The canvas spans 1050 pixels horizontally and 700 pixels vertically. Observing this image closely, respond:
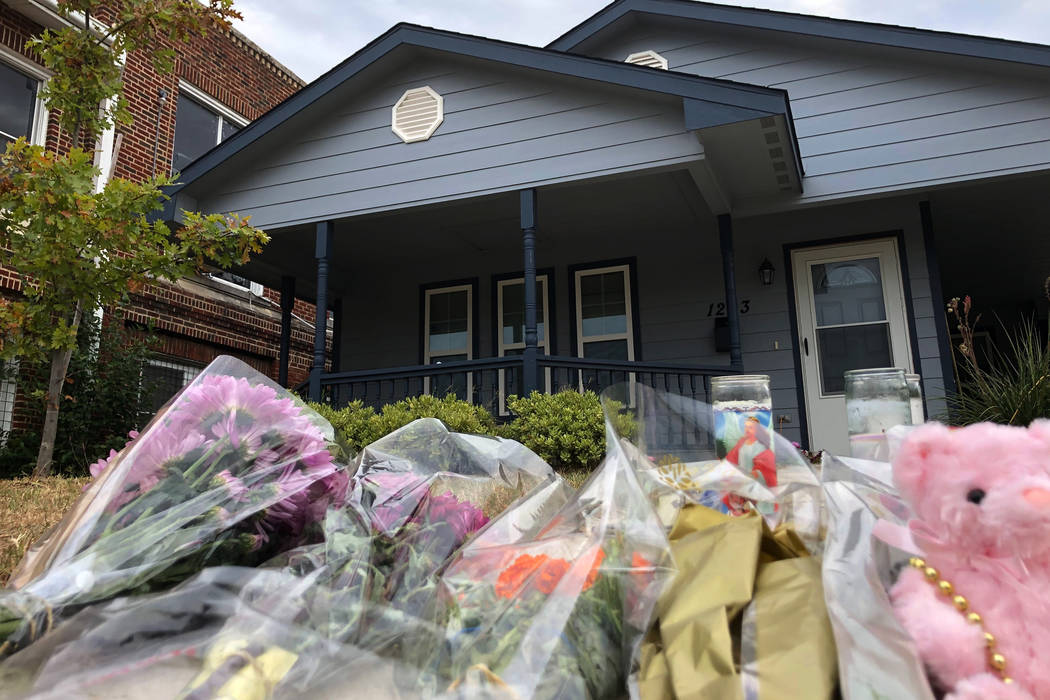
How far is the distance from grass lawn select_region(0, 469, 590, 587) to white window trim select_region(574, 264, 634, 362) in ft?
12.4

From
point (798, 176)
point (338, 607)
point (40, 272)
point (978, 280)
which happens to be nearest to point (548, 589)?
point (338, 607)

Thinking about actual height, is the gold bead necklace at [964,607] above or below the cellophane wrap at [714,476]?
below

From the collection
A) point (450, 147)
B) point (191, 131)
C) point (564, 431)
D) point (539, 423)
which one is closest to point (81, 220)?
point (450, 147)

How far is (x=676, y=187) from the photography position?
259 inches

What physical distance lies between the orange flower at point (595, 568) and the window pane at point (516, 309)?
7020 mm

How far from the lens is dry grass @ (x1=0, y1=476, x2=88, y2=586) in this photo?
2135 mm

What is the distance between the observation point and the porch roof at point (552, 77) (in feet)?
16.9

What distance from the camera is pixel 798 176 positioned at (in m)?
6.12

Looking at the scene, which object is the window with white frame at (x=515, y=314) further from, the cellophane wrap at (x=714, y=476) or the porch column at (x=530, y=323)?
the cellophane wrap at (x=714, y=476)

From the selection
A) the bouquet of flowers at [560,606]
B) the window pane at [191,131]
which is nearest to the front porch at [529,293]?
the window pane at [191,131]

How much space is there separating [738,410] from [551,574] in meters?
0.71

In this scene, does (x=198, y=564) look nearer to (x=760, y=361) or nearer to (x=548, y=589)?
(x=548, y=589)

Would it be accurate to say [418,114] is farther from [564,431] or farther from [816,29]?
[816,29]

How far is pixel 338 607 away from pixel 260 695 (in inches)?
8.5
